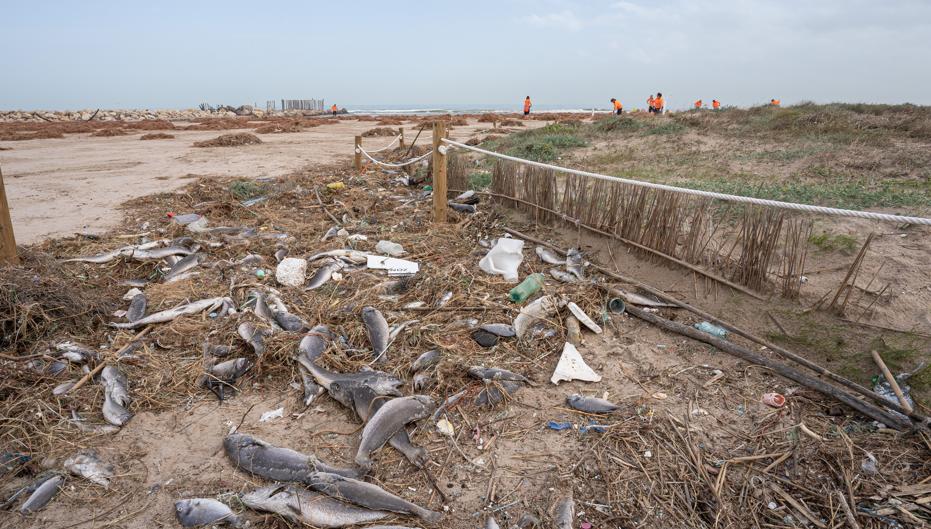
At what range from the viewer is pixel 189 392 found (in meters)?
3.38

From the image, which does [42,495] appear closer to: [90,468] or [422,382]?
[90,468]

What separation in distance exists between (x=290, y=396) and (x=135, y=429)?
89 centimetres

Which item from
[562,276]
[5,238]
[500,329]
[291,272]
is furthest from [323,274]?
[5,238]

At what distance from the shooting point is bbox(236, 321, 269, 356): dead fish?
3.64 m

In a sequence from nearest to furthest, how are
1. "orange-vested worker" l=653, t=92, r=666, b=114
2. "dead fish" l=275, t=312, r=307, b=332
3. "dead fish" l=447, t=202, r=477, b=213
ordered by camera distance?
"dead fish" l=275, t=312, r=307, b=332 < "dead fish" l=447, t=202, r=477, b=213 < "orange-vested worker" l=653, t=92, r=666, b=114

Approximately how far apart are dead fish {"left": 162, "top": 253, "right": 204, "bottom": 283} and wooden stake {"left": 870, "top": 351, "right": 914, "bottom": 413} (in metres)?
5.72

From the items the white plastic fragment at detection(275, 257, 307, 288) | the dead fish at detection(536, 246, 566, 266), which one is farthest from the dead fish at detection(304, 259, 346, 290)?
the dead fish at detection(536, 246, 566, 266)

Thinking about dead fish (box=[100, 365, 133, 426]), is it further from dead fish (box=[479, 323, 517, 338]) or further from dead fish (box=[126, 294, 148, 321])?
dead fish (box=[479, 323, 517, 338])

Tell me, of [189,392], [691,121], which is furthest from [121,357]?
[691,121]

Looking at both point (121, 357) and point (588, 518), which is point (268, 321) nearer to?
point (121, 357)

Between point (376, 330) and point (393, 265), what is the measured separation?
54.6 inches

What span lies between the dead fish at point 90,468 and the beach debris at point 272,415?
79cm

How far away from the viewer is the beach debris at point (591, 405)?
10.1 feet

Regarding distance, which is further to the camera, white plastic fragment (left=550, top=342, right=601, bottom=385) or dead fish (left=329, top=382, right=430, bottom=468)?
white plastic fragment (left=550, top=342, right=601, bottom=385)
